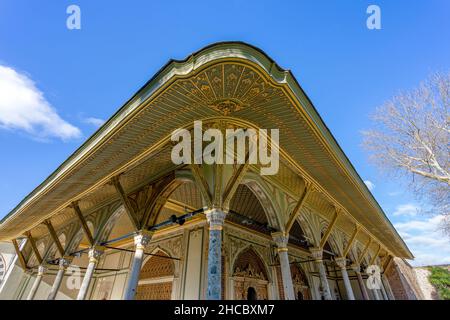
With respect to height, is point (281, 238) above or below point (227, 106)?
below

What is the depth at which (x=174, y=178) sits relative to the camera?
5.85m

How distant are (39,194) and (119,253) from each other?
5.92 meters

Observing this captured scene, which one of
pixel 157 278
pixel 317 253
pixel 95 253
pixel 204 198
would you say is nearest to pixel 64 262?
pixel 95 253

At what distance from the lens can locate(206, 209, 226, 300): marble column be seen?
11.7 feet

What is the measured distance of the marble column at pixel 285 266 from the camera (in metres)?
5.26

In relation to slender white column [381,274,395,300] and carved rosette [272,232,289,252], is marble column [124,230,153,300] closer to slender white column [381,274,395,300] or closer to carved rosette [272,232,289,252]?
carved rosette [272,232,289,252]

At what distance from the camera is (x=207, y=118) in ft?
12.4

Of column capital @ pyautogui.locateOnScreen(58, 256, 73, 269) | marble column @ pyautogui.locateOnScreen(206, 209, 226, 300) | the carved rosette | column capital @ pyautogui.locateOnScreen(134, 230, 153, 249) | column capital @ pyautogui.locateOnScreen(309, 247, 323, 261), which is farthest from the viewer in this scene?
column capital @ pyautogui.locateOnScreen(58, 256, 73, 269)

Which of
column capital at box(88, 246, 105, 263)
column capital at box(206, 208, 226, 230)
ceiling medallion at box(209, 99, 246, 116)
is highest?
ceiling medallion at box(209, 99, 246, 116)

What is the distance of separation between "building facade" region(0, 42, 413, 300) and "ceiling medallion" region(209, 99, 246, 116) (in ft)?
0.08

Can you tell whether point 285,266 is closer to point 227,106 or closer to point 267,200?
point 267,200

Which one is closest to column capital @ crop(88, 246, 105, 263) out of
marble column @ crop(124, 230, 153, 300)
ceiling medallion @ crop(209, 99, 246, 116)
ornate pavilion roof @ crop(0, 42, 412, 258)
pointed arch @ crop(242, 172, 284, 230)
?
ornate pavilion roof @ crop(0, 42, 412, 258)

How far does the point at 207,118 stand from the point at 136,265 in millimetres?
3968
